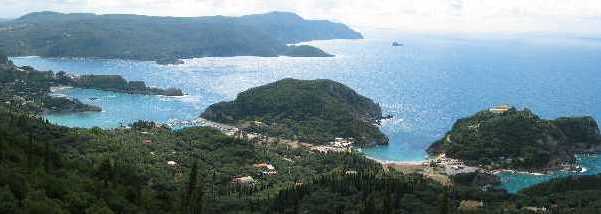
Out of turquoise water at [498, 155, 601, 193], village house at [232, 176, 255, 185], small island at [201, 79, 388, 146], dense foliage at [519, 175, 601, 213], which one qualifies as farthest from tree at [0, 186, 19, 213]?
small island at [201, 79, 388, 146]

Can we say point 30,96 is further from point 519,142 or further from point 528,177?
point 528,177

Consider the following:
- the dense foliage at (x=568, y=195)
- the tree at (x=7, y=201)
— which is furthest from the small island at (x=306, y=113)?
the tree at (x=7, y=201)

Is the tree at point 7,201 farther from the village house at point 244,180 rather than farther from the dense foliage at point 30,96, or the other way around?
the dense foliage at point 30,96

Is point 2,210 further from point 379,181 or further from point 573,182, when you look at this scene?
point 573,182

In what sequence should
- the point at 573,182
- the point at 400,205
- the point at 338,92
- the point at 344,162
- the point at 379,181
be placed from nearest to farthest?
1. the point at 400,205
2. the point at 379,181
3. the point at 573,182
4. the point at 344,162
5. the point at 338,92

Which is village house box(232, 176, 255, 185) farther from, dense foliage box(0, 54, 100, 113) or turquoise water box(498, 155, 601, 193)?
dense foliage box(0, 54, 100, 113)

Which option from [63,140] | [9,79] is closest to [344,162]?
[63,140]
